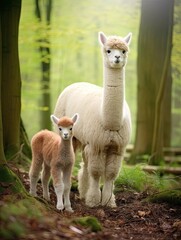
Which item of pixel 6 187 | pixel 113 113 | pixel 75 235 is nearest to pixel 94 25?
pixel 113 113

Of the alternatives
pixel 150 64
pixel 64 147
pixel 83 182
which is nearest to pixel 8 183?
pixel 64 147

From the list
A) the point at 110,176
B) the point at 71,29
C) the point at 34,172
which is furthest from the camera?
the point at 71,29

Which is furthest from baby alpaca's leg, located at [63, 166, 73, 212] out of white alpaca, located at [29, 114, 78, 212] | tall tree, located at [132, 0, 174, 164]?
tall tree, located at [132, 0, 174, 164]

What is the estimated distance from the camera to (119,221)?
6.03 metres

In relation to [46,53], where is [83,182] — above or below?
below

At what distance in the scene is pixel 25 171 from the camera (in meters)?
7.81

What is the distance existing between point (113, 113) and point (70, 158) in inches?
38.9

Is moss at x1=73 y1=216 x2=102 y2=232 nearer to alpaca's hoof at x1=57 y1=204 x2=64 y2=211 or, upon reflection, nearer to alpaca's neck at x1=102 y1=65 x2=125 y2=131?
alpaca's hoof at x1=57 y1=204 x2=64 y2=211

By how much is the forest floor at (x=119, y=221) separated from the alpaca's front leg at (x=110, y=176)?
0.14 m

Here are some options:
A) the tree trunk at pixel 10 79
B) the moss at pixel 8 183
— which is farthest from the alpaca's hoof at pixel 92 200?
the moss at pixel 8 183

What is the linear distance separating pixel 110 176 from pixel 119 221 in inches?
41.3

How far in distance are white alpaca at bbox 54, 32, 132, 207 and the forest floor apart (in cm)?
34

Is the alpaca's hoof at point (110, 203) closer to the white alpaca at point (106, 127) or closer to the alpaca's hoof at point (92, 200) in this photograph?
the white alpaca at point (106, 127)

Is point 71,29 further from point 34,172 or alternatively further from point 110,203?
point 34,172
